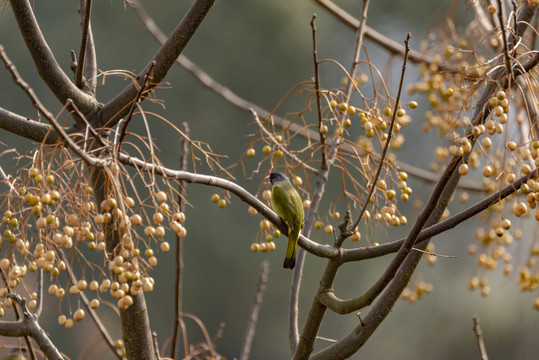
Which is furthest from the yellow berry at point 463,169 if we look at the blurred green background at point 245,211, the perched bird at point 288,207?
the blurred green background at point 245,211

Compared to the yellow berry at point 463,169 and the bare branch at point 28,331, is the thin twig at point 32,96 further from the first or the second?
the yellow berry at point 463,169

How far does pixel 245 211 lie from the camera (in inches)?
376

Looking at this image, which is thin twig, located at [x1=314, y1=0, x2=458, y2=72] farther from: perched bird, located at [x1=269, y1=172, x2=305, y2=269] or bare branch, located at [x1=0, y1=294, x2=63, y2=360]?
bare branch, located at [x1=0, y1=294, x2=63, y2=360]

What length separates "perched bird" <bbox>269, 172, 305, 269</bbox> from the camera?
2112 mm

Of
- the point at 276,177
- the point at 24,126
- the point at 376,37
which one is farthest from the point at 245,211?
the point at 24,126

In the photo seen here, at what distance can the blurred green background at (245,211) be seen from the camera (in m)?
9.24

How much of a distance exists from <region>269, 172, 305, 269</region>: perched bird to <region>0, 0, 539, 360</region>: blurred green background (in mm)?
6614

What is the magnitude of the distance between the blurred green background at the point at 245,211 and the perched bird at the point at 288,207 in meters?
6.61

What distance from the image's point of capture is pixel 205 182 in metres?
1.54

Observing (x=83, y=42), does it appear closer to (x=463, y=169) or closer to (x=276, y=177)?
(x=276, y=177)

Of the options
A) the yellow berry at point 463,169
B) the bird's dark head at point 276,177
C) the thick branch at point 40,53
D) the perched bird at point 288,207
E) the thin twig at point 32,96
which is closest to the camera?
the thin twig at point 32,96

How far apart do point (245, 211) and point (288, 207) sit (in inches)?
288

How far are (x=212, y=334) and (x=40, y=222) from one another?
845 centimetres

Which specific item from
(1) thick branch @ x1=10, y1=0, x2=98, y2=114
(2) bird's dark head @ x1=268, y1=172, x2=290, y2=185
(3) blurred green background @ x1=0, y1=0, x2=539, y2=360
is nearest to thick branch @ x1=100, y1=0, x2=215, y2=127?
(1) thick branch @ x1=10, y1=0, x2=98, y2=114
